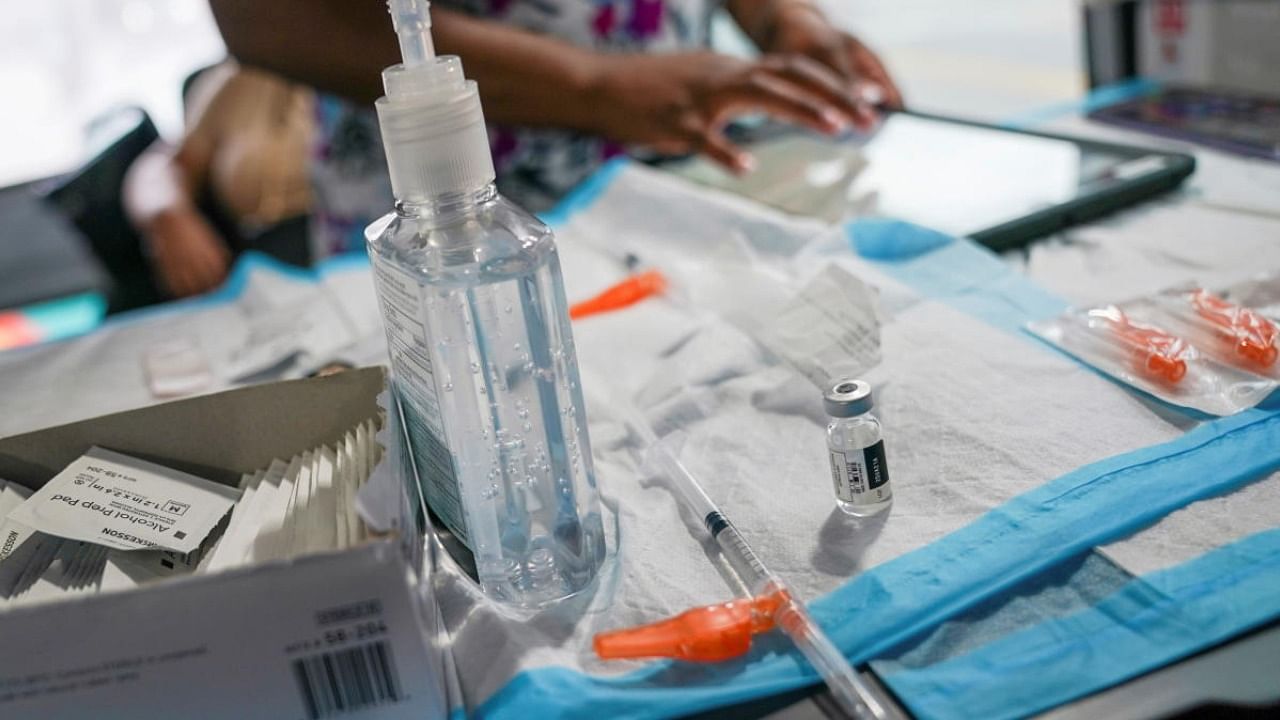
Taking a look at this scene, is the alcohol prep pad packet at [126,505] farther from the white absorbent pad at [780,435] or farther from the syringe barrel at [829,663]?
the syringe barrel at [829,663]

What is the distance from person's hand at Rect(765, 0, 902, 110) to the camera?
3.64ft

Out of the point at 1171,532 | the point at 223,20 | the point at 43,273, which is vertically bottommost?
the point at 43,273

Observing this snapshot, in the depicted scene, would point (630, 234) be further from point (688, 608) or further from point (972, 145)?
point (688, 608)

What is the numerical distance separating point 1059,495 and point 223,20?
0.84 m

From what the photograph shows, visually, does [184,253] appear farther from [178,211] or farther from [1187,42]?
[1187,42]

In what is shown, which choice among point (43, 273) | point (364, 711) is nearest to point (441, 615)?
point (364, 711)

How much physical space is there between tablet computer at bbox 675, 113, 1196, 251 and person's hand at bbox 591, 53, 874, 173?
0.09ft

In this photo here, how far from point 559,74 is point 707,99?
140 millimetres

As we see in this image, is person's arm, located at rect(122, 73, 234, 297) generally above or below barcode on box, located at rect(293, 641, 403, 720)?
below

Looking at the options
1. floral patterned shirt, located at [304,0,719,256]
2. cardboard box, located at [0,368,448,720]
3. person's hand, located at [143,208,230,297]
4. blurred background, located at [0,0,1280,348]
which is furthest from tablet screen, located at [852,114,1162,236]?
person's hand, located at [143,208,230,297]

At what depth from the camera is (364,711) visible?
0.39 metres

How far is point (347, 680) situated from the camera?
386mm

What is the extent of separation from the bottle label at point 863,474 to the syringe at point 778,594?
5 cm

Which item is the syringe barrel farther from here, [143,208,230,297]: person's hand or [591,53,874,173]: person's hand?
[143,208,230,297]: person's hand
